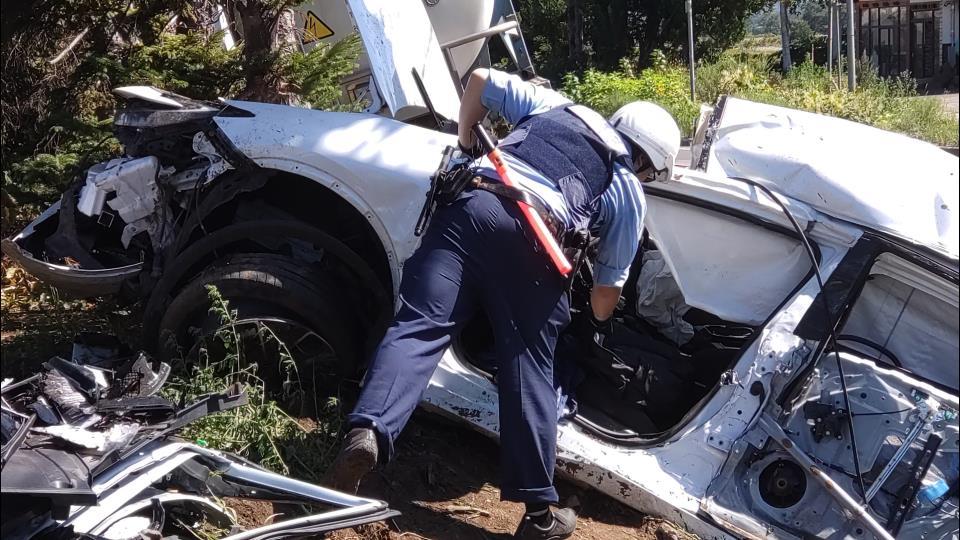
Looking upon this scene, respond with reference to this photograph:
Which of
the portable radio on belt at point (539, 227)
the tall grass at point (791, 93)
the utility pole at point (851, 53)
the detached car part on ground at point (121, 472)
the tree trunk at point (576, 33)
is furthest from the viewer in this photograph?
the tree trunk at point (576, 33)

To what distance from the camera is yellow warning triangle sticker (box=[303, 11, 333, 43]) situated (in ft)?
21.9

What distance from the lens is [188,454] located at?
2.49m

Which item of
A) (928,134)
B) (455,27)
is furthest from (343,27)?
(928,134)

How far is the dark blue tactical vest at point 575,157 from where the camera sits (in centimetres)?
301

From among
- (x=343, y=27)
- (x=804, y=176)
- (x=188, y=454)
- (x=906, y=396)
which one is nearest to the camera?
(x=188, y=454)

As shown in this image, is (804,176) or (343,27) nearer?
(804,176)

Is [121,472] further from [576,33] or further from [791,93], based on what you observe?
[576,33]

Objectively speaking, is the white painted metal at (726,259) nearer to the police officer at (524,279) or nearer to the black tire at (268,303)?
the police officer at (524,279)

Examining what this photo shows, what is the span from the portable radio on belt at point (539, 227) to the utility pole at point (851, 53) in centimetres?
238

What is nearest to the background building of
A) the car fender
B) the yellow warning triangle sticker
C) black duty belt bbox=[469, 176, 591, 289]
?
black duty belt bbox=[469, 176, 591, 289]

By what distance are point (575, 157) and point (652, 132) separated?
305mm

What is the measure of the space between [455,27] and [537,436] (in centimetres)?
464

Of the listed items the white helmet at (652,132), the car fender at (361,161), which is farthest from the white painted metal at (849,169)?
the car fender at (361,161)

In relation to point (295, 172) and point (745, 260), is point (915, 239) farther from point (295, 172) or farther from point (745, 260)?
point (295, 172)
